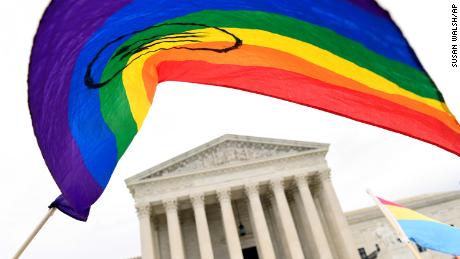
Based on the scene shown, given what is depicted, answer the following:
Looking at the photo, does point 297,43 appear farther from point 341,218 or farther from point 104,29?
point 341,218

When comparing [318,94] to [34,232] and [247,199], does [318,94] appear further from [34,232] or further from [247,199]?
[247,199]

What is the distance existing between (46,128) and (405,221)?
8385mm

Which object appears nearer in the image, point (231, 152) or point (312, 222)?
point (312, 222)

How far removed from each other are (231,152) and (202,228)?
6.47 meters

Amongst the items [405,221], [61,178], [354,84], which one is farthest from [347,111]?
[405,221]

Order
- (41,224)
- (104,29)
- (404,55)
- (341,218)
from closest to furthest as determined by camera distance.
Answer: (404,55) < (41,224) < (104,29) < (341,218)

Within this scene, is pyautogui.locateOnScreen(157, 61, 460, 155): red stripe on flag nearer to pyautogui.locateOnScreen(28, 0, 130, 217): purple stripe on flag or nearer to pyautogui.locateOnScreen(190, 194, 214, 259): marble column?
pyautogui.locateOnScreen(28, 0, 130, 217): purple stripe on flag

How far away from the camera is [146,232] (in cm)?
2755

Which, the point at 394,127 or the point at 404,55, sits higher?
the point at 404,55

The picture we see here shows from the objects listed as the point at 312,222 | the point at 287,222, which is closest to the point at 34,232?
the point at 287,222

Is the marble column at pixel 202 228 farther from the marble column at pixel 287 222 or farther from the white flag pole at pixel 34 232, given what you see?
the white flag pole at pixel 34 232

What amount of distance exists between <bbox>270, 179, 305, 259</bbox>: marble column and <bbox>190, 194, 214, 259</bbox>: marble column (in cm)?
545

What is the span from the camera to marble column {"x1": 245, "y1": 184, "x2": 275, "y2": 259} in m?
27.0

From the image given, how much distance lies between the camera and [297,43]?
12.3ft
